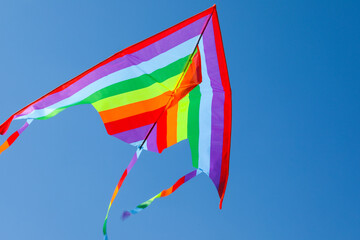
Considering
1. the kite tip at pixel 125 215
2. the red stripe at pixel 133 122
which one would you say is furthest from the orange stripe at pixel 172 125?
the kite tip at pixel 125 215

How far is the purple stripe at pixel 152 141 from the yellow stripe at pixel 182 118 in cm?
29

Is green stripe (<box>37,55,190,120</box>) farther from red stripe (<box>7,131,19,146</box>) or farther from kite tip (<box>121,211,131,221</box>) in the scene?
kite tip (<box>121,211,131,221</box>)

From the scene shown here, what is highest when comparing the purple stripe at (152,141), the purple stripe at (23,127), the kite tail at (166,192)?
the purple stripe at (152,141)

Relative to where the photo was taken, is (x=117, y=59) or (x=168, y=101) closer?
(x=117, y=59)

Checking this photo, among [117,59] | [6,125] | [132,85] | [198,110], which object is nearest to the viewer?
[6,125]

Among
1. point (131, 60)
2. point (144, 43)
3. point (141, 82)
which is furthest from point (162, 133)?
point (144, 43)

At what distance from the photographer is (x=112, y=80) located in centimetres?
522

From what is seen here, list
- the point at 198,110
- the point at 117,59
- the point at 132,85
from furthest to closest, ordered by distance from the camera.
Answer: the point at 198,110 < the point at 132,85 < the point at 117,59

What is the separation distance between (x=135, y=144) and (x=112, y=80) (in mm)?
876

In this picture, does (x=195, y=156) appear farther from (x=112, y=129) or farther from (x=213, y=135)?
(x=112, y=129)

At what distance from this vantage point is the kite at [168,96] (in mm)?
5066

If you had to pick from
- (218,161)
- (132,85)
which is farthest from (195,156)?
(132,85)

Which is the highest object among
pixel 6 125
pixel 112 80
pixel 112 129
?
pixel 112 80

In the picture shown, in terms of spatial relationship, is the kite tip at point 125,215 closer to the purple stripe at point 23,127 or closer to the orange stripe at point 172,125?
the purple stripe at point 23,127
